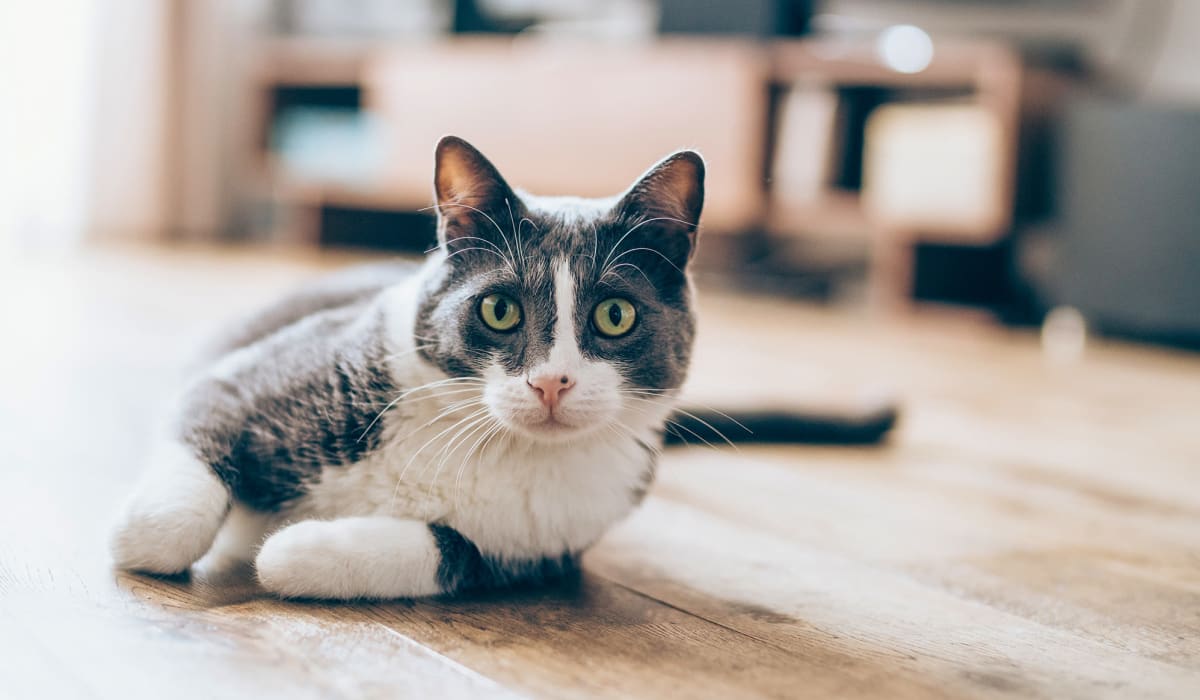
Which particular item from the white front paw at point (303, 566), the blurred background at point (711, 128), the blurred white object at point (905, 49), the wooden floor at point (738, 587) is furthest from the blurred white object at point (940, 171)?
the white front paw at point (303, 566)

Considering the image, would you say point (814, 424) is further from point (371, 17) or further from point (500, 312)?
point (371, 17)

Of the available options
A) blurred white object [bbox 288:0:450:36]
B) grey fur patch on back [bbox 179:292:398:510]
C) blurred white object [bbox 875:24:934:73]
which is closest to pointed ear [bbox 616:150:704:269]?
grey fur patch on back [bbox 179:292:398:510]

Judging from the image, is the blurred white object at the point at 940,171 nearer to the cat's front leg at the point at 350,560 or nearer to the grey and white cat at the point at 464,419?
the grey and white cat at the point at 464,419

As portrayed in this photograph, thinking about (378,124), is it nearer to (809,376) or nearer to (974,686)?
(809,376)

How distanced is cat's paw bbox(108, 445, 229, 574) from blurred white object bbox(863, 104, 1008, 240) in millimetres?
2556

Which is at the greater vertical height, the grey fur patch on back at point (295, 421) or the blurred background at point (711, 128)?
the blurred background at point (711, 128)

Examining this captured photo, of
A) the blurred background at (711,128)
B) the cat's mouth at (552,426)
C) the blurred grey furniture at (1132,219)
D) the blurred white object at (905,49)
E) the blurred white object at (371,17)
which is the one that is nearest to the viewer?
the cat's mouth at (552,426)

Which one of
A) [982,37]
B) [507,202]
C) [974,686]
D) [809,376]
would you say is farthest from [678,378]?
[982,37]

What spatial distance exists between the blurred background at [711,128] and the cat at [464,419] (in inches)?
89.3

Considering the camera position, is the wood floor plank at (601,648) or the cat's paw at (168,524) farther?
the cat's paw at (168,524)

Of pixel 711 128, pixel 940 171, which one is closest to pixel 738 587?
pixel 940 171

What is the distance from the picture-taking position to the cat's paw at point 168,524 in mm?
855

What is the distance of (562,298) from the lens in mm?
858

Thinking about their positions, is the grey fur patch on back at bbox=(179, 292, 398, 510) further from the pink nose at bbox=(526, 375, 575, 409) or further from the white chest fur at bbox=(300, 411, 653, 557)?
the pink nose at bbox=(526, 375, 575, 409)
